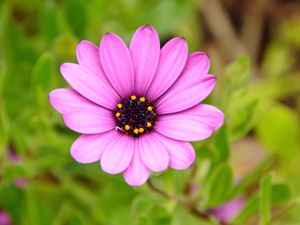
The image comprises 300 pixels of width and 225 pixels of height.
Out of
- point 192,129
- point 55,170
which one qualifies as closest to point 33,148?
point 55,170

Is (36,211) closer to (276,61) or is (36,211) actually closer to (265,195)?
(265,195)

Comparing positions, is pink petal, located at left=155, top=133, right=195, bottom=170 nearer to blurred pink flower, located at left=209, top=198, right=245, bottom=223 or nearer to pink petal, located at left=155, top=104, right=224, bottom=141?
pink petal, located at left=155, top=104, right=224, bottom=141

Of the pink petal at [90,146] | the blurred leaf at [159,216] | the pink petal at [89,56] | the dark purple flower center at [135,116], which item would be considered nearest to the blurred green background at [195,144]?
the blurred leaf at [159,216]

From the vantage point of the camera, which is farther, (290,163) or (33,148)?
(290,163)

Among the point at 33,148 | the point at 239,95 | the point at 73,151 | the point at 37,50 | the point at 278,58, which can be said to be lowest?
the point at 73,151

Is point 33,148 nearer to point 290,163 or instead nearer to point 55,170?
point 55,170

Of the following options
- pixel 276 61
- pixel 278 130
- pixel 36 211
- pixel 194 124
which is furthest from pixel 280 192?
pixel 276 61

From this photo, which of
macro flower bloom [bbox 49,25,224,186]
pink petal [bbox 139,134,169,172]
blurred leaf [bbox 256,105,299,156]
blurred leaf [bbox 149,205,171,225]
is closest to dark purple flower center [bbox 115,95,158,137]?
macro flower bloom [bbox 49,25,224,186]
